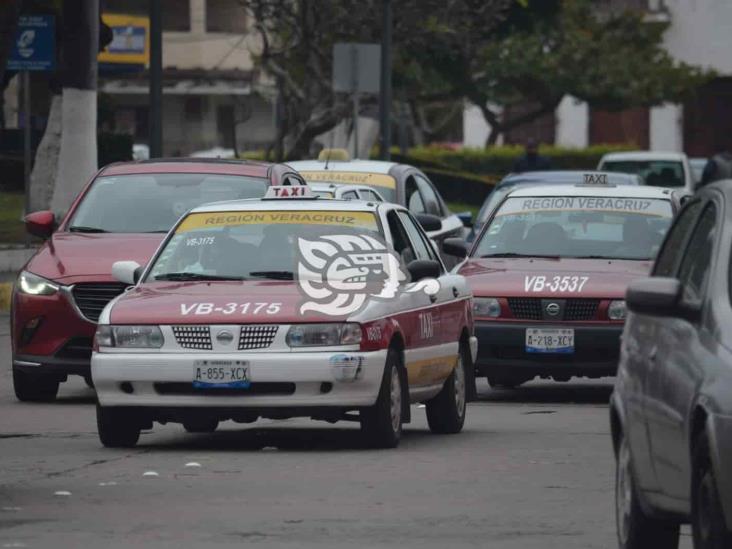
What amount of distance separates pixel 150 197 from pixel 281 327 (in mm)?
4966

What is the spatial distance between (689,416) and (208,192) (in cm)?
1006

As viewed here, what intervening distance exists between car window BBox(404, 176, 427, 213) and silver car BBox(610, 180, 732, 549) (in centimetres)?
1434

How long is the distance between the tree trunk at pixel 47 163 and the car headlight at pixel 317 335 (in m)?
20.7

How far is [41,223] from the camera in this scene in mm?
16859

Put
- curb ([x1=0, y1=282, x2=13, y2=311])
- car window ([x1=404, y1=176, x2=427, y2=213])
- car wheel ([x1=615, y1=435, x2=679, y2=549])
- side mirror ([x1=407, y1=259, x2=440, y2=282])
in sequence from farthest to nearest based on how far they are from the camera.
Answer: curb ([x1=0, y1=282, x2=13, y2=311]), car window ([x1=404, y1=176, x2=427, y2=213]), side mirror ([x1=407, y1=259, x2=440, y2=282]), car wheel ([x1=615, y1=435, x2=679, y2=549])

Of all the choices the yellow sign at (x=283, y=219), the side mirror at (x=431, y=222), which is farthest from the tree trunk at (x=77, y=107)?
the yellow sign at (x=283, y=219)

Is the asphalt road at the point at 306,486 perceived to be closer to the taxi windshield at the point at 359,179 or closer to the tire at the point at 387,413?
the tire at the point at 387,413

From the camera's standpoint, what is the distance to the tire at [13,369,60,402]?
15.9 metres

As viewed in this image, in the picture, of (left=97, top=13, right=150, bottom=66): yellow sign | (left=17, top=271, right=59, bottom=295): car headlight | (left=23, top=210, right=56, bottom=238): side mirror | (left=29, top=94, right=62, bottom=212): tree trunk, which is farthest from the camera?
(left=97, top=13, right=150, bottom=66): yellow sign

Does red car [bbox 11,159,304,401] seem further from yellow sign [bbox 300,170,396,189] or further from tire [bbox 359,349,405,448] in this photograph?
yellow sign [bbox 300,170,396,189]

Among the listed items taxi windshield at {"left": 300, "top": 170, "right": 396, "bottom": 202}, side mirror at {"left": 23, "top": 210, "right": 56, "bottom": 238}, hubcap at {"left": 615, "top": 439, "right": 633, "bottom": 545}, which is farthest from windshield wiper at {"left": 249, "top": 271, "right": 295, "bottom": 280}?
taxi windshield at {"left": 300, "top": 170, "right": 396, "bottom": 202}

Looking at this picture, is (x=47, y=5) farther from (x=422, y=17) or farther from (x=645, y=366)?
(x=645, y=366)

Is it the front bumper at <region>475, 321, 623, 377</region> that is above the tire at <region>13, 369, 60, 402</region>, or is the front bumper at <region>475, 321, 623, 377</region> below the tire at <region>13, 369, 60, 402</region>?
above

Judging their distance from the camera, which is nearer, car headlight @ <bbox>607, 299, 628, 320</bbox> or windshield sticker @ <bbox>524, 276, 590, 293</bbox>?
car headlight @ <bbox>607, 299, 628, 320</bbox>
